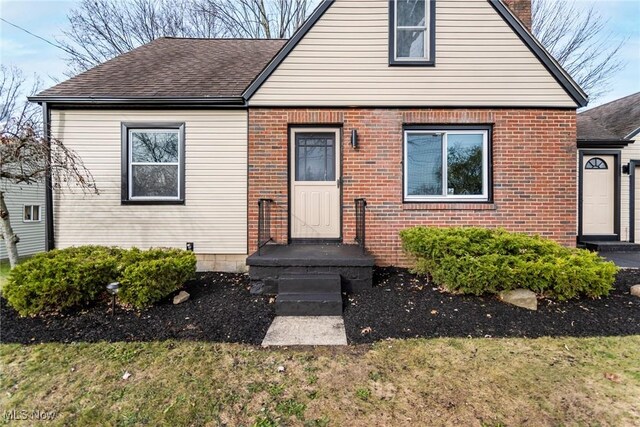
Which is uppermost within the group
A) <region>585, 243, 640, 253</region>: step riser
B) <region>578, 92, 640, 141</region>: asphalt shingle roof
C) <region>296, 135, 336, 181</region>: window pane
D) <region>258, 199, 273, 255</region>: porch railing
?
<region>578, 92, 640, 141</region>: asphalt shingle roof

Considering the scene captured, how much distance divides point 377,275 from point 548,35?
16.9 metres

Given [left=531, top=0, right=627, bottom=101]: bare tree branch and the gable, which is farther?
[left=531, top=0, right=627, bottom=101]: bare tree branch

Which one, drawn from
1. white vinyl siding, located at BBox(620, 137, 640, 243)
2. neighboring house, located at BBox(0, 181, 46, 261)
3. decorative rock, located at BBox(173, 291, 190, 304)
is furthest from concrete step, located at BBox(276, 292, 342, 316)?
neighboring house, located at BBox(0, 181, 46, 261)

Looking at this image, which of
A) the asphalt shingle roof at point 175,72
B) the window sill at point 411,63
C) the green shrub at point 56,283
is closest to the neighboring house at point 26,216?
the asphalt shingle roof at point 175,72

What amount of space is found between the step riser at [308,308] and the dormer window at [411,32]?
444cm

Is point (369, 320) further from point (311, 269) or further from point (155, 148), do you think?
point (155, 148)

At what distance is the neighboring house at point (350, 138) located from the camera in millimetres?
5613

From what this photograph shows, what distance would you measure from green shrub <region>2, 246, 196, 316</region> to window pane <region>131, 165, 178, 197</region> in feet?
6.25

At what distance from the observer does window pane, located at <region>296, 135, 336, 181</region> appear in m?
5.93

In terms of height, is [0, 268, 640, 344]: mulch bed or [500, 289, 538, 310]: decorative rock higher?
[500, 289, 538, 310]: decorative rock

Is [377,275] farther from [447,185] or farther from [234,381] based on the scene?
[234,381]

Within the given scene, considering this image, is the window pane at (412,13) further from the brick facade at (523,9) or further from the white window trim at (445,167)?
the brick facade at (523,9)

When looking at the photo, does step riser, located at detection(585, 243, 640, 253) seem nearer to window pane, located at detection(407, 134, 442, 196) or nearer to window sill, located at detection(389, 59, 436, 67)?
window pane, located at detection(407, 134, 442, 196)

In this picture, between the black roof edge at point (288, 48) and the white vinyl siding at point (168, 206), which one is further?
the white vinyl siding at point (168, 206)
